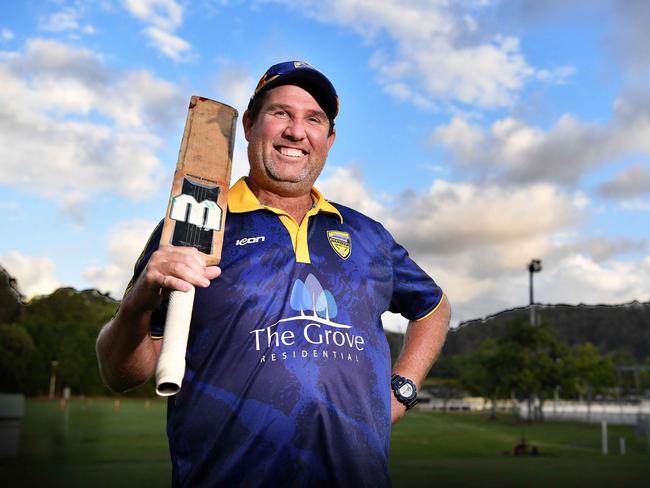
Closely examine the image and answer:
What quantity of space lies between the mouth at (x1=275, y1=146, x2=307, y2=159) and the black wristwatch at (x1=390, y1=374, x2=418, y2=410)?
101 cm

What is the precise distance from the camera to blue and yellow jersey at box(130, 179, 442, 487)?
229 centimetres

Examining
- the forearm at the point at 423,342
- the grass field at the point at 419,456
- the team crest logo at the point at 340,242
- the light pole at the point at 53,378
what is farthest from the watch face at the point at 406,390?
the light pole at the point at 53,378

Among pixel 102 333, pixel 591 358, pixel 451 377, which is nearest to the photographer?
pixel 102 333

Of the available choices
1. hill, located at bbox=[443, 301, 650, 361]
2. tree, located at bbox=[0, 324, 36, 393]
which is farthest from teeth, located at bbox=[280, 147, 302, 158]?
hill, located at bbox=[443, 301, 650, 361]

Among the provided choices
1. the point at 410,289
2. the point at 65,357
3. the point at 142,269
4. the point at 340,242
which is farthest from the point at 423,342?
the point at 65,357

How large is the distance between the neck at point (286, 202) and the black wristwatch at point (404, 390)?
80cm

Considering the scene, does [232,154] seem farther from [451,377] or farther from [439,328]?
[451,377]

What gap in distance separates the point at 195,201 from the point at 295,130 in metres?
0.53

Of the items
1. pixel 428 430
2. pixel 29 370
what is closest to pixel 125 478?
pixel 428 430

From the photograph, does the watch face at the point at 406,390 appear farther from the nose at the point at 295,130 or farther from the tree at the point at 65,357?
the tree at the point at 65,357

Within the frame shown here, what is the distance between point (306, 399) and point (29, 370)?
200ft

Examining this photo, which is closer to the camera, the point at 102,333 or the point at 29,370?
the point at 102,333

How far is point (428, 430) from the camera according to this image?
107 feet

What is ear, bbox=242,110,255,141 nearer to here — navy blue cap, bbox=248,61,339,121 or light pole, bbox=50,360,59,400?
navy blue cap, bbox=248,61,339,121
